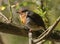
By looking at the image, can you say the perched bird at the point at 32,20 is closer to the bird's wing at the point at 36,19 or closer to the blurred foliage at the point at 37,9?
the bird's wing at the point at 36,19

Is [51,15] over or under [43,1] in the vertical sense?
under

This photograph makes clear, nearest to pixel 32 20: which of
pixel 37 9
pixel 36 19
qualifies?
pixel 36 19

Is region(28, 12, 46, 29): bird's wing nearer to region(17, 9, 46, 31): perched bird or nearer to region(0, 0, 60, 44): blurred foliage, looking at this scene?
region(17, 9, 46, 31): perched bird

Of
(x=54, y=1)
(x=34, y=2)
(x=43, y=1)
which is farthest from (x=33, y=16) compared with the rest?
(x=54, y=1)

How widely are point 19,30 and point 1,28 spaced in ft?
0.49

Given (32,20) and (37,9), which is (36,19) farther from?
(37,9)

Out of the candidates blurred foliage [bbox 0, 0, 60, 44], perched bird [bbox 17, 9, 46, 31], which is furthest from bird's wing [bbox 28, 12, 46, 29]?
blurred foliage [bbox 0, 0, 60, 44]

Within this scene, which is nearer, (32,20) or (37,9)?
(32,20)

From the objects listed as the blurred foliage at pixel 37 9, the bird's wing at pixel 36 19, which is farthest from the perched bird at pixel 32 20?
the blurred foliage at pixel 37 9

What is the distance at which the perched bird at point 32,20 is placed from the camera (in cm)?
195

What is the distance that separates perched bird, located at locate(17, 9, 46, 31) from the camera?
195cm

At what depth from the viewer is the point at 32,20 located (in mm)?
2014

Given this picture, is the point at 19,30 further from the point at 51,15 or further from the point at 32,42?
the point at 51,15

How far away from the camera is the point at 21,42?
2729 millimetres
